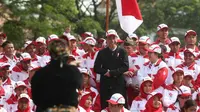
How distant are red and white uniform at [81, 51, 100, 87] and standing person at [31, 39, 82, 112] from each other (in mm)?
4956

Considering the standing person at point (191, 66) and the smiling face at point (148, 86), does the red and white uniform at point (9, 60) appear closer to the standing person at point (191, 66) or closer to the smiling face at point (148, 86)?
the smiling face at point (148, 86)

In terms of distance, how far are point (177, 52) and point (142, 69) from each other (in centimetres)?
90

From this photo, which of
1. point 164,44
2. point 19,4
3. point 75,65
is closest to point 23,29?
point 19,4

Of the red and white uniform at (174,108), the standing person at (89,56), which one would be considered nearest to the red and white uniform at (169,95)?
the red and white uniform at (174,108)

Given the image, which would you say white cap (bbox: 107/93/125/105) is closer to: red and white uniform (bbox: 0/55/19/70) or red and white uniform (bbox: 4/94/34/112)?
red and white uniform (bbox: 4/94/34/112)

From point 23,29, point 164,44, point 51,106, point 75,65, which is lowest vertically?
point 51,106

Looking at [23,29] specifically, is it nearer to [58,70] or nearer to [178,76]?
[178,76]

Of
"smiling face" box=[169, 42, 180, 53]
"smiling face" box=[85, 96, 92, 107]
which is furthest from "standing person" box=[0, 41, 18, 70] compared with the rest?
"smiling face" box=[169, 42, 180, 53]

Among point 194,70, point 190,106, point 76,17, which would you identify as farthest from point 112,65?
point 76,17

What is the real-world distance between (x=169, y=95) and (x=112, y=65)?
1178 mm

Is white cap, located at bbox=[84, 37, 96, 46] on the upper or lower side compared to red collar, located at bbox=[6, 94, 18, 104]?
upper

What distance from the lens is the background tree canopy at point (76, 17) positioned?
21.8 metres

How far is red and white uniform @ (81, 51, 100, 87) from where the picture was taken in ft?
40.8

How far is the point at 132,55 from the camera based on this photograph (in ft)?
40.3
